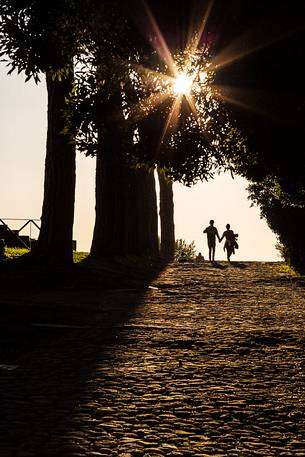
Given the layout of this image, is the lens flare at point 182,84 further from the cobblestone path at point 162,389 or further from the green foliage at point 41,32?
the cobblestone path at point 162,389

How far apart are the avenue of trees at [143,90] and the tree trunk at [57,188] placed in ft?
0.08

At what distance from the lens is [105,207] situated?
29.7 metres

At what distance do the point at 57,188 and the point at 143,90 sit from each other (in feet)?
16.1

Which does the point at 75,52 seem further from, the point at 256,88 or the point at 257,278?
the point at 257,278

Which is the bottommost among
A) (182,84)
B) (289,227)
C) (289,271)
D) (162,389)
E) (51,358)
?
(162,389)

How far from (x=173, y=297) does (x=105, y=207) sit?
12.2 metres

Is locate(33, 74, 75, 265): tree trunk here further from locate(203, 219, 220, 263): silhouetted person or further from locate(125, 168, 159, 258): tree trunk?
locate(203, 219, 220, 263): silhouetted person

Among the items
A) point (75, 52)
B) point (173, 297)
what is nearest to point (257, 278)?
point (173, 297)

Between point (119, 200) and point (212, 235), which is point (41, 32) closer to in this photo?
point (119, 200)

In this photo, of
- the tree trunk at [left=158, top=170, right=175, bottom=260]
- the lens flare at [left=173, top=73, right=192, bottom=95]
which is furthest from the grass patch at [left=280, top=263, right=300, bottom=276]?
the tree trunk at [left=158, top=170, right=175, bottom=260]

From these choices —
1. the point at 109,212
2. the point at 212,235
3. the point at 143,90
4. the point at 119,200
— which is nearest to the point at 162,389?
the point at 143,90

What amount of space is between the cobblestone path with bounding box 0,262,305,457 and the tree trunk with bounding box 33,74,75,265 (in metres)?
8.46

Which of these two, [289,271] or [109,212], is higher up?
[109,212]

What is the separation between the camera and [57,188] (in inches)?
Result: 881
